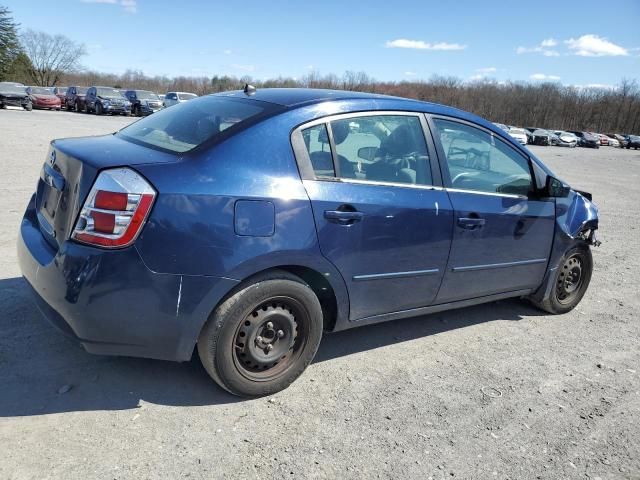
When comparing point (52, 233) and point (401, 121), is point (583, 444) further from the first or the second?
point (52, 233)

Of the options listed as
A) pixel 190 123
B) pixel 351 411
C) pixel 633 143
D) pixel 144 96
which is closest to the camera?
pixel 351 411

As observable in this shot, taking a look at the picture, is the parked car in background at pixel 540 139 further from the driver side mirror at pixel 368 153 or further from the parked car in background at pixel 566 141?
the driver side mirror at pixel 368 153

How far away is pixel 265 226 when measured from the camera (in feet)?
8.93

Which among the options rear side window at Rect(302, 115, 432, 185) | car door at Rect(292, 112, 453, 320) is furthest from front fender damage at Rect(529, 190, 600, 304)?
rear side window at Rect(302, 115, 432, 185)

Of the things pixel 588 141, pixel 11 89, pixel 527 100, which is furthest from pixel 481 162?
pixel 527 100

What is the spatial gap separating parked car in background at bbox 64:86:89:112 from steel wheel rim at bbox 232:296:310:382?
39854mm

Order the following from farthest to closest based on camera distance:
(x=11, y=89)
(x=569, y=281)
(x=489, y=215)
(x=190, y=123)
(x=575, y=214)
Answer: (x=11, y=89) → (x=569, y=281) → (x=575, y=214) → (x=489, y=215) → (x=190, y=123)

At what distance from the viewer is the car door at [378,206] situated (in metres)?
3.00

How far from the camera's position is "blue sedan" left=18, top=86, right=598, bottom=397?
8.29 ft

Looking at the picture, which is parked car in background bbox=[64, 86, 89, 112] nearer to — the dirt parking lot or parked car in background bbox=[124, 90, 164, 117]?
parked car in background bbox=[124, 90, 164, 117]

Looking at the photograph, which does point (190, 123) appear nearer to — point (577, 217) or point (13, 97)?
point (577, 217)

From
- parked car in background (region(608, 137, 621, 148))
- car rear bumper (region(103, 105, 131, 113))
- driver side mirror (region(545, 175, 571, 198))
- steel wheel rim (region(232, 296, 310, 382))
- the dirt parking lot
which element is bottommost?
the dirt parking lot

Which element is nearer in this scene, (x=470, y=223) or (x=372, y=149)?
(x=372, y=149)

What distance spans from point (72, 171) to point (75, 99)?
1630 inches
